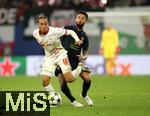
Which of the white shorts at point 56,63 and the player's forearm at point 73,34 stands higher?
the player's forearm at point 73,34

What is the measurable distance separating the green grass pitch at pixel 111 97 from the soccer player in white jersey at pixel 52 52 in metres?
0.70

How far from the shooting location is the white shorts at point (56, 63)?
560 inches

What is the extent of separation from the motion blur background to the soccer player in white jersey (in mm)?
13708

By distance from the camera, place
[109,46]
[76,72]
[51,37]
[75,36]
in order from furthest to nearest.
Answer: [109,46], [76,72], [51,37], [75,36]

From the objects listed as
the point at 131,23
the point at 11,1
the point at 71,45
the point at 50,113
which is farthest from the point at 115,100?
the point at 11,1

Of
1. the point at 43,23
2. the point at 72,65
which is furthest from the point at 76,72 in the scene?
the point at 43,23

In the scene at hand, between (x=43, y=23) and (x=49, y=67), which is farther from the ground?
(x=43, y=23)

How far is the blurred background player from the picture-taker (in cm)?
2783

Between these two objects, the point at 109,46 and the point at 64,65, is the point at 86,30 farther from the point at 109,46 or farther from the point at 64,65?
the point at 64,65

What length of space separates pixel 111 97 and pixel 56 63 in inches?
114

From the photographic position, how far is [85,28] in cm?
2922

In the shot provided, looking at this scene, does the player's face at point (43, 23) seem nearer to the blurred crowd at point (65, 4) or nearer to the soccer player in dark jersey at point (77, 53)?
the soccer player in dark jersey at point (77, 53)

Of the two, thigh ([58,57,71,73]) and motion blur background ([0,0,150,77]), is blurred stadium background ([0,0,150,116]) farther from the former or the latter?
thigh ([58,57,71,73])

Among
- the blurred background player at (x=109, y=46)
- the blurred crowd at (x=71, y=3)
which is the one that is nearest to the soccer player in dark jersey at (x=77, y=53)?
the blurred background player at (x=109, y=46)
